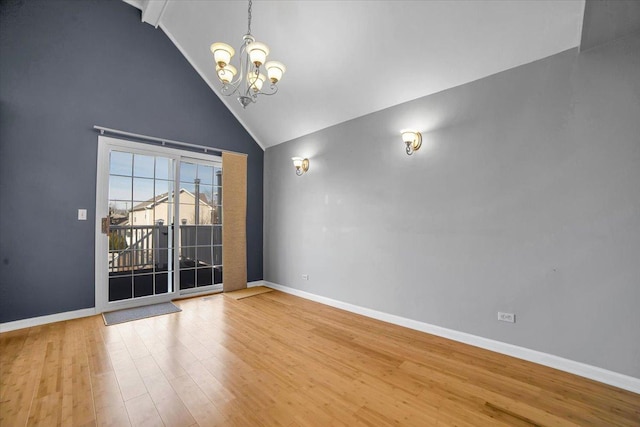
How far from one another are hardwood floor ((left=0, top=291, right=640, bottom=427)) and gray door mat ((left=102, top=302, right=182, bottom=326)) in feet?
0.79

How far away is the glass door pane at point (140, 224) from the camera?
3809mm

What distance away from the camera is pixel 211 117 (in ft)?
15.4

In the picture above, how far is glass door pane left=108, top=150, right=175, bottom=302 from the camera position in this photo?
12.5ft

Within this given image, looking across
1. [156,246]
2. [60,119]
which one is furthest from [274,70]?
[156,246]

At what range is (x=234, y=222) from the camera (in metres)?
4.90

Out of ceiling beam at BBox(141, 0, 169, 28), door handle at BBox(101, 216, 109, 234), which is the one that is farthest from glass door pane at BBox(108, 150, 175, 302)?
ceiling beam at BBox(141, 0, 169, 28)

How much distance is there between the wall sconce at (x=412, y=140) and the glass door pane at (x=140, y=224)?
142 inches

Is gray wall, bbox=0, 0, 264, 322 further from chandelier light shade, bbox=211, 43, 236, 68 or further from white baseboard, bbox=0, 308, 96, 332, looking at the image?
chandelier light shade, bbox=211, 43, 236, 68

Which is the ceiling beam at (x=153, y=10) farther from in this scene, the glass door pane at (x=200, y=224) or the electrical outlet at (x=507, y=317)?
the electrical outlet at (x=507, y=317)

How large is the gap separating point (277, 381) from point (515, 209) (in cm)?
263

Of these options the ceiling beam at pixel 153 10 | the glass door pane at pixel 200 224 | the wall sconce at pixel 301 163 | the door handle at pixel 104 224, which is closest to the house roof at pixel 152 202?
the glass door pane at pixel 200 224

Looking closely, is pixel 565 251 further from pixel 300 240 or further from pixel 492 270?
pixel 300 240

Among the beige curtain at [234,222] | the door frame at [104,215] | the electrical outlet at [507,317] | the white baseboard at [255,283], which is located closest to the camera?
the electrical outlet at [507,317]

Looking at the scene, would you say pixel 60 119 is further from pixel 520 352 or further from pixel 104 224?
pixel 520 352
